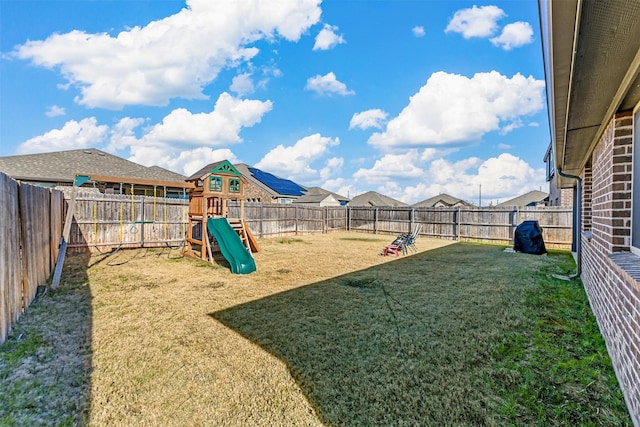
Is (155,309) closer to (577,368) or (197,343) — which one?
(197,343)

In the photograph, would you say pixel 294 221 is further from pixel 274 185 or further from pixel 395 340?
pixel 274 185

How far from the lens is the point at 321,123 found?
64.2 ft

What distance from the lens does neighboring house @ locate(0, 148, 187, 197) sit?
12.0m

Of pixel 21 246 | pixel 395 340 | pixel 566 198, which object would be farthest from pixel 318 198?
pixel 395 340

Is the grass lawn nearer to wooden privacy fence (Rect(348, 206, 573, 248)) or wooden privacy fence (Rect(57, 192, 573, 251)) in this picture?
wooden privacy fence (Rect(57, 192, 573, 251))

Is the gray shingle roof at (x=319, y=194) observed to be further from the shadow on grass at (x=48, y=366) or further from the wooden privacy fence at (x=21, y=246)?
the shadow on grass at (x=48, y=366)

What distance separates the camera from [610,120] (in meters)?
2.78

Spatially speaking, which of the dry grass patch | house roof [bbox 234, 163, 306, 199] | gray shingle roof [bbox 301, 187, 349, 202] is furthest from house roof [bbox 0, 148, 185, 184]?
gray shingle roof [bbox 301, 187, 349, 202]

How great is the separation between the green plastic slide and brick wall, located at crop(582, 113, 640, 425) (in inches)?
216

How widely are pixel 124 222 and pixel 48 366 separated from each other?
25.1ft

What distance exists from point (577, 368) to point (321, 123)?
18704mm

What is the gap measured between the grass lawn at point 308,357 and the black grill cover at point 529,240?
4.64 meters

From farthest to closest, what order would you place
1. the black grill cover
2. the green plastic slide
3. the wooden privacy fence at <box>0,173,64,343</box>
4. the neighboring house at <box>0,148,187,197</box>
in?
the neighboring house at <box>0,148,187,197</box> → the black grill cover → the green plastic slide → the wooden privacy fence at <box>0,173,64,343</box>

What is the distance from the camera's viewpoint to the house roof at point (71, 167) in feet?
39.6
